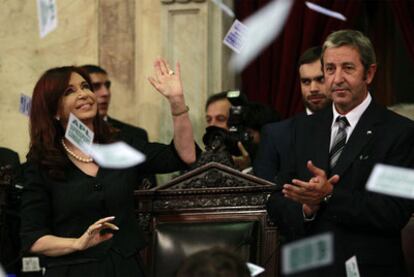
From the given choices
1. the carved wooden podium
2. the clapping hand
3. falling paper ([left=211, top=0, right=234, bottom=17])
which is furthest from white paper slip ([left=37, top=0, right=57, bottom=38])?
the clapping hand

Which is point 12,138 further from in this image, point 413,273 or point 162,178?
point 413,273

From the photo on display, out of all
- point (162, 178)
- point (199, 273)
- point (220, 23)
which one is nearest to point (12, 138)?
point (162, 178)

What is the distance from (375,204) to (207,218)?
0.87m

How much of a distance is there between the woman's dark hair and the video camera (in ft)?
2.28

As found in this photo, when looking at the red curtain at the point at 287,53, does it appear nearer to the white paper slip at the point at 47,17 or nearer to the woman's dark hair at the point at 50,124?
the white paper slip at the point at 47,17

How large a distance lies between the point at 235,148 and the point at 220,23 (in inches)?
53.3

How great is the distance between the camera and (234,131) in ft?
13.6

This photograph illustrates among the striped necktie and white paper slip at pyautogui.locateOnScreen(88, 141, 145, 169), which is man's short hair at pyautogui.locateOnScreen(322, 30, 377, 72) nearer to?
the striped necktie

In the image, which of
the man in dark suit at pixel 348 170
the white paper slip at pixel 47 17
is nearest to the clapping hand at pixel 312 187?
the man in dark suit at pixel 348 170

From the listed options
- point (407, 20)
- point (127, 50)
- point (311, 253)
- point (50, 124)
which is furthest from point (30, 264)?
point (407, 20)

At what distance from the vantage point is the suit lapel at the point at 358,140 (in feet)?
10.1

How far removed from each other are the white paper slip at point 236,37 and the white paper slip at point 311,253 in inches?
86.3

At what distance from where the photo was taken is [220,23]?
532 centimetres

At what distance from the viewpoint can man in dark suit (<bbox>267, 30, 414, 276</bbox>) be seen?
9.87 ft
